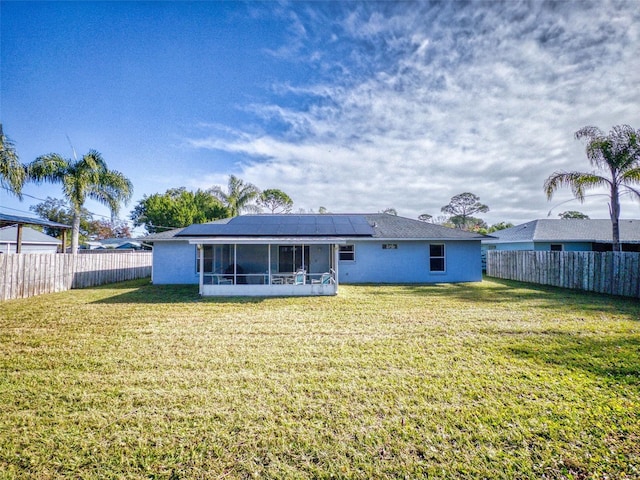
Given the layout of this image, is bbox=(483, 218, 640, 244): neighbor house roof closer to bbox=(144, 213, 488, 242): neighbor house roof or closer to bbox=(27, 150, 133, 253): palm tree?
bbox=(144, 213, 488, 242): neighbor house roof

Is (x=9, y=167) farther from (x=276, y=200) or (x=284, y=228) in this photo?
(x=276, y=200)

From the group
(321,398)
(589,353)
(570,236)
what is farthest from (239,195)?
(589,353)

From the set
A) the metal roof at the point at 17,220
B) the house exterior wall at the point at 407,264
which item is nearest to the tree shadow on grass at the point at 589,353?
the house exterior wall at the point at 407,264

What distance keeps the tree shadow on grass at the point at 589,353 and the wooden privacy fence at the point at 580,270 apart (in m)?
6.57

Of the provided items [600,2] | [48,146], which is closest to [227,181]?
[48,146]

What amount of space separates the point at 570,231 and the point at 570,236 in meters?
1.29

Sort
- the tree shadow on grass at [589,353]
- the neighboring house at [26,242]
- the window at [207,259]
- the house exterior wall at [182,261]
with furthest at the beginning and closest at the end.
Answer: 1. the neighboring house at [26,242]
2. the window at [207,259]
3. the house exterior wall at [182,261]
4. the tree shadow on grass at [589,353]

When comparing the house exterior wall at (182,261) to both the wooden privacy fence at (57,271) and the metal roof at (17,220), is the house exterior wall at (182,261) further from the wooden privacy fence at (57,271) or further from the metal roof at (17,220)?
the metal roof at (17,220)

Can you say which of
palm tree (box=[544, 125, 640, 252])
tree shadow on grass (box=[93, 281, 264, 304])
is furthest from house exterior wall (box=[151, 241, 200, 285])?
palm tree (box=[544, 125, 640, 252])

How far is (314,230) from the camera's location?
13.4m

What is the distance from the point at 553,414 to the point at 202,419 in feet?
13.4

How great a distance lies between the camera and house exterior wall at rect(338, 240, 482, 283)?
1466 cm

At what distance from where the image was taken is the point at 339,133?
17328 millimetres

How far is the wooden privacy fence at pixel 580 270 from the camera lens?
10.3 meters
